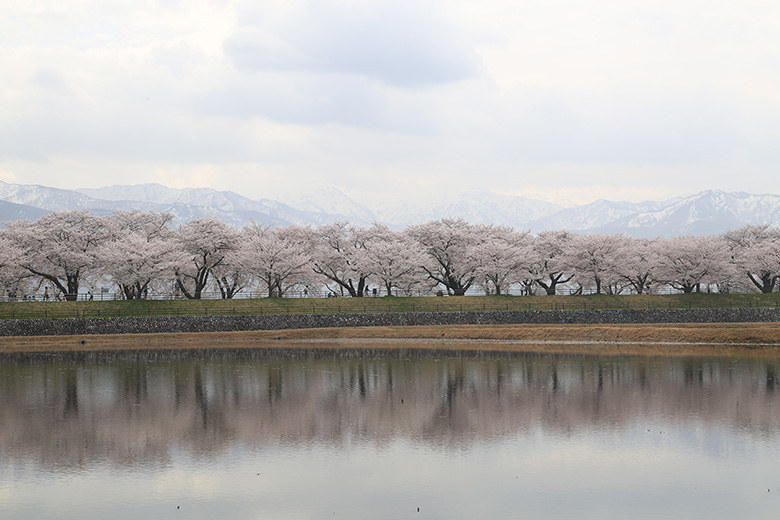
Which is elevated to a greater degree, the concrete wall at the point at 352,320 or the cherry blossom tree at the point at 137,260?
the cherry blossom tree at the point at 137,260

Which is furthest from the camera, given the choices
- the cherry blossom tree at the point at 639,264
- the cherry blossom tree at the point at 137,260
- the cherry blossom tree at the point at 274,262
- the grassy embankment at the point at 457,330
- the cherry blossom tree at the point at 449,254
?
the cherry blossom tree at the point at 639,264

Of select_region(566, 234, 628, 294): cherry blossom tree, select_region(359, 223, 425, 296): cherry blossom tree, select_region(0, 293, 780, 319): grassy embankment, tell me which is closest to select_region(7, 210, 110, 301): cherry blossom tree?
select_region(0, 293, 780, 319): grassy embankment

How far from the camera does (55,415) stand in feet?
80.0

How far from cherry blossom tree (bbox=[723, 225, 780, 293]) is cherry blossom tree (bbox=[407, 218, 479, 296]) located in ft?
110

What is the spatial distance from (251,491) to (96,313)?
53548 millimetres

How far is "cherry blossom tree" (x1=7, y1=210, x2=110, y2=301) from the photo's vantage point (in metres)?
72.6

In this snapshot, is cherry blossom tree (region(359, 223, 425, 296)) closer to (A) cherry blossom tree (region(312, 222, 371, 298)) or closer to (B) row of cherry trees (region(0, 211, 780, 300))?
(B) row of cherry trees (region(0, 211, 780, 300))

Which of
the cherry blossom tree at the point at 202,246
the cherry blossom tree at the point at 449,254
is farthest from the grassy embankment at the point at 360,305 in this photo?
the cherry blossom tree at the point at 202,246

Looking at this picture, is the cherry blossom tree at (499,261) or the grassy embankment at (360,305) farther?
the cherry blossom tree at (499,261)

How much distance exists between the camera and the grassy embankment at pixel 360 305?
209 ft

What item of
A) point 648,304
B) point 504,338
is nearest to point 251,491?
point 504,338

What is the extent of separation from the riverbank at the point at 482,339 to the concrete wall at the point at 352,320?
5.90 feet

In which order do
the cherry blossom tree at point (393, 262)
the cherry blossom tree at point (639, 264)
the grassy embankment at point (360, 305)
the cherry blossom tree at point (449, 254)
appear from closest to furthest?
1. the grassy embankment at point (360, 305)
2. the cherry blossom tree at point (393, 262)
3. the cherry blossom tree at point (449, 254)
4. the cherry blossom tree at point (639, 264)

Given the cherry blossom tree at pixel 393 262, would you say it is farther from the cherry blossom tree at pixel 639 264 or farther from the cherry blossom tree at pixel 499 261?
the cherry blossom tree at pixel 639 264
